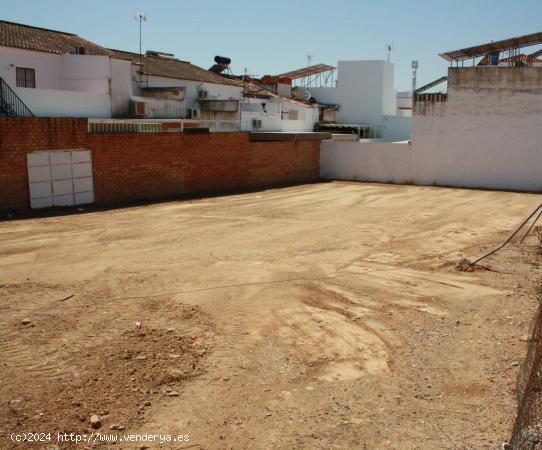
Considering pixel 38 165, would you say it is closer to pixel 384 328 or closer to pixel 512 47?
pixel 384 328

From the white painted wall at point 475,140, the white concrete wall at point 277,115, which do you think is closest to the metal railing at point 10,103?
the white concrete wall at point 277,115

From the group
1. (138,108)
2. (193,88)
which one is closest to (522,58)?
Result: (193,88)

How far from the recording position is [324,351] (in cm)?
799

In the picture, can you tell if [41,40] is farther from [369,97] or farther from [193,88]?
[369,97]

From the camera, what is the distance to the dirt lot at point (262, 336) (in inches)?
240

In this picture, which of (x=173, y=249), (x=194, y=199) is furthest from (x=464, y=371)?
(x=194, y=199)

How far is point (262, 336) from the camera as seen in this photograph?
8.49m

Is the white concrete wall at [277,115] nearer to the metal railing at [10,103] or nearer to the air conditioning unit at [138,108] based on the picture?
the air conditioning unit at [138,108]

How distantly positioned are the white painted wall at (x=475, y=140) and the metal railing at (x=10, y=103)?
18.1 m

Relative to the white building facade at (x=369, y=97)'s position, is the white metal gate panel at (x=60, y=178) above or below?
below

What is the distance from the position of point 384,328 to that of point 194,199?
16.4 meters

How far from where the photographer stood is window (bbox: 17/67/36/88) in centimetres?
2564

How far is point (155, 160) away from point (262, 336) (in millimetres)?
16550

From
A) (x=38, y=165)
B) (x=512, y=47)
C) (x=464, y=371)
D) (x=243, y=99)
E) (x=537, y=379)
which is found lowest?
(x=464, y=371)
